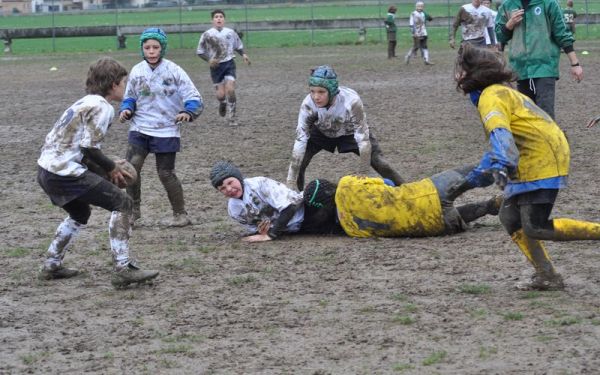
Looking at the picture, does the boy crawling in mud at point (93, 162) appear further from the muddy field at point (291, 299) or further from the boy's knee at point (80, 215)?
the muddy field at point (291, 299)

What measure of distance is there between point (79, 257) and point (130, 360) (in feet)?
9.54

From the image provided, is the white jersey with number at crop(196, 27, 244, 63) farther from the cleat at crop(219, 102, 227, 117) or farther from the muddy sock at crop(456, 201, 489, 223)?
the muddy sock at crop(456, 201, 489, 223)

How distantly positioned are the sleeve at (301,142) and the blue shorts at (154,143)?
3.43ft

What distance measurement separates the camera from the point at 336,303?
6.90 metres

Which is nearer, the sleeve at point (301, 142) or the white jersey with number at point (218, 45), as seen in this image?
the sleeve at point (301, 142)

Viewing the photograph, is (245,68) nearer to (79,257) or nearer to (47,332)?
(79,257)

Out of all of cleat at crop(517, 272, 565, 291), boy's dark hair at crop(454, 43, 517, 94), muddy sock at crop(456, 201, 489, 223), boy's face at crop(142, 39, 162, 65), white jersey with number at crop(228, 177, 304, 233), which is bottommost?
cleat at crop(517, 272, 565, 291)

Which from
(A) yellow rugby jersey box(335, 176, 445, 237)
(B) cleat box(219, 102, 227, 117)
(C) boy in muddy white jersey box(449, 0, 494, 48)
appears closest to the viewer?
(A) yellow rugby jersey box(335, 176, 445, 237)

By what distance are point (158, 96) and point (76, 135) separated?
2395 millimetres

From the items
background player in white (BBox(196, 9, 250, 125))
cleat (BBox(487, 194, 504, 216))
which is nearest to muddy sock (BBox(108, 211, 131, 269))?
cleat (BBox(487, 194, 504, 216))

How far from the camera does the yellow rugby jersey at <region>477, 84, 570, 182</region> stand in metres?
6.70

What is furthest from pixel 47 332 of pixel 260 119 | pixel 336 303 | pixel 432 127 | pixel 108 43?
pixel 108 43

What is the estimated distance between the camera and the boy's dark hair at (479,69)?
670cm

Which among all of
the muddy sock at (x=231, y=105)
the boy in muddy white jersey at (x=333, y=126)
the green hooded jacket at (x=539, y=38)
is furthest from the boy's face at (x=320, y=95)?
the muddy sock at (x=231, y=105)
